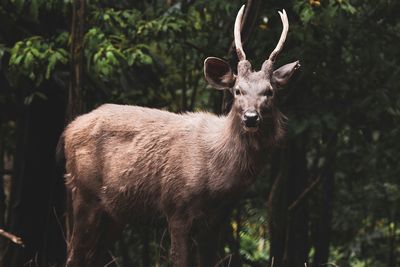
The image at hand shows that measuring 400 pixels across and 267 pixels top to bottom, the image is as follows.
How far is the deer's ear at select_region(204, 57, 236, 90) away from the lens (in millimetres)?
7219

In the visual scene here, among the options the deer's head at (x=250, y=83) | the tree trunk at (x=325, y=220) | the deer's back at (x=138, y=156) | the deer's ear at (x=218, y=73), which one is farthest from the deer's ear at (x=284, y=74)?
the tree trunk at (x=325, y=220)

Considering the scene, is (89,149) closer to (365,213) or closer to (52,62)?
(52,62)

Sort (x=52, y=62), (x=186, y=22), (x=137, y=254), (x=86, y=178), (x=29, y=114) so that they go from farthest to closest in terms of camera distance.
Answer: (x=137, y=254) → (x=29, y=114) → (x=186, y=22) → (x=52, y=62) → (x=86, y=178)

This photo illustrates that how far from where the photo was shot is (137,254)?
14.2 metres

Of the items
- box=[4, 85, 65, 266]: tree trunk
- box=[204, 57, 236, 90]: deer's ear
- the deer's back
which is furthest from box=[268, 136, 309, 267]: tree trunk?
box=[204, 57, 236, 90]: deer's ear

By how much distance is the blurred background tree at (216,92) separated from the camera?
30.5 feet

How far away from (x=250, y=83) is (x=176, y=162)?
93cm

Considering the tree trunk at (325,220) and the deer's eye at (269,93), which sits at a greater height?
the deer's eye at (269,93)

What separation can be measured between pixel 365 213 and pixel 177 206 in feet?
19.9

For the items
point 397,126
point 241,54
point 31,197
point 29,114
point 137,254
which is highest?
point 241,54

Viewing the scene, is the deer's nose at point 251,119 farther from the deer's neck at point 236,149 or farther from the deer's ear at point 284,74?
the deer's ear at point 284,74

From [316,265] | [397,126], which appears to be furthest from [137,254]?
[397,126]

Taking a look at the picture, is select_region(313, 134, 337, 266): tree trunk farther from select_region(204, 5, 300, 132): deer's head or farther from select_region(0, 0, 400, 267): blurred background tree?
select_region(204, 5, 300, 132): deer's head

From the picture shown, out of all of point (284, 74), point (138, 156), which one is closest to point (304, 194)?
point (138, 156)
